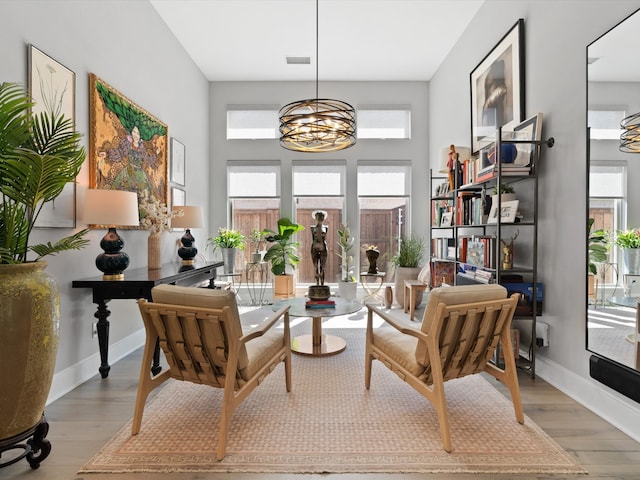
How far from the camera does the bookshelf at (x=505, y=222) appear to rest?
2.83 meters

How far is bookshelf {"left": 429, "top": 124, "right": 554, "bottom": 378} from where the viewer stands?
111 inches

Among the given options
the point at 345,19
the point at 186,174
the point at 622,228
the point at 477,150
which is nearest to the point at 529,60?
the point at 477,150

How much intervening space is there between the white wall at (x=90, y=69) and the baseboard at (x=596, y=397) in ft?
11.5

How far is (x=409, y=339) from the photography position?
238 centimetres

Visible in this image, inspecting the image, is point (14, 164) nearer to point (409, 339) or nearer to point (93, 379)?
point (93, 379)

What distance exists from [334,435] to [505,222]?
2.06 meters

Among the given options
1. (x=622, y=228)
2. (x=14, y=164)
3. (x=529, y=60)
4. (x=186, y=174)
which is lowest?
(x=622, y=228)

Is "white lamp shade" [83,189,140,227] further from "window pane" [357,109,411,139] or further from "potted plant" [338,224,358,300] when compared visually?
"window pane" [357,109,411,139]

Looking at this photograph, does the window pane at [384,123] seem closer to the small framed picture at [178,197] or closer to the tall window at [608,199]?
the small framed picture at [178,197]

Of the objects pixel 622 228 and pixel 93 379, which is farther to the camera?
pixel 93 379

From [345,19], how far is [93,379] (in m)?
4.50

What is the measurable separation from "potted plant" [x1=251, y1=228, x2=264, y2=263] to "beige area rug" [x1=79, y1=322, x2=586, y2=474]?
10.0 feet

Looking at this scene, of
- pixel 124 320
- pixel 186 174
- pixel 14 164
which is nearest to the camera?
pixel 14 164

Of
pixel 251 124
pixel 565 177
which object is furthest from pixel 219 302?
pixel 251 124
